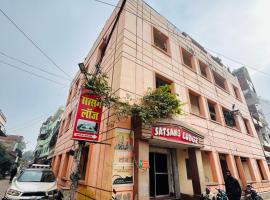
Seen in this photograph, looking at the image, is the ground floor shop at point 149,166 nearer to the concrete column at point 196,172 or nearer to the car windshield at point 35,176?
the concrete column at point 196,172

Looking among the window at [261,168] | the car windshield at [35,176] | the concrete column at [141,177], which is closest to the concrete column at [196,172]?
the concrete column at [141,177]

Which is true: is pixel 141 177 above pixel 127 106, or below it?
below

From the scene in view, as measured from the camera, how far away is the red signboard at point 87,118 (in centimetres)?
511

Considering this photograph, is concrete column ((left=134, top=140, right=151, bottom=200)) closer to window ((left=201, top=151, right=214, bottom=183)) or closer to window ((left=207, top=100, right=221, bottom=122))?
window ((left=201, top=151, right=214, bottom=183))

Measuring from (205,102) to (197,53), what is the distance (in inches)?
182

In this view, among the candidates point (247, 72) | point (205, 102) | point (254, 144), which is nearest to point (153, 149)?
point (205, 102)

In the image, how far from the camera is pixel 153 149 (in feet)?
23.6

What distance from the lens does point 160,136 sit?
569 cm

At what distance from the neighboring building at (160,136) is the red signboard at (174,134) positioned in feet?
0.12

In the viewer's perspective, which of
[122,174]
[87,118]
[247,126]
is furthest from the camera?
[247,126]

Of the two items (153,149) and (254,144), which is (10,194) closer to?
(153,149)

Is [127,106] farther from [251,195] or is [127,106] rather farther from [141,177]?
[251,195]

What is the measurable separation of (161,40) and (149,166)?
8.16 meters

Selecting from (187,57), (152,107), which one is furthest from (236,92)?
(152,107)
